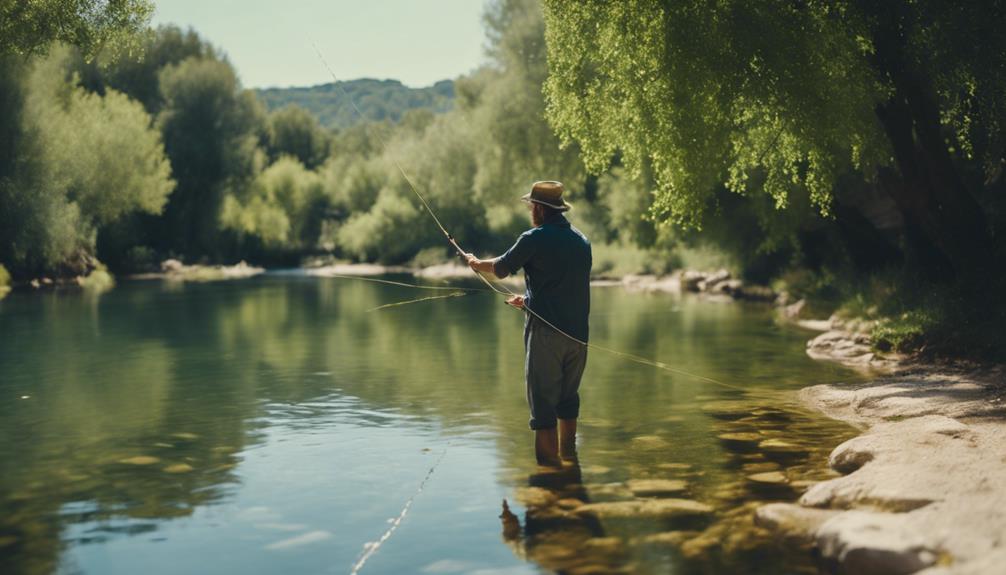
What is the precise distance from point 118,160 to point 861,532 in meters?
49.9

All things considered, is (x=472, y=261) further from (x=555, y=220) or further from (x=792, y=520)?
(x=792, y=520)

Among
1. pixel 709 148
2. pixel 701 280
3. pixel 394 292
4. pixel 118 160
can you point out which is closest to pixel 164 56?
pixel 118 160

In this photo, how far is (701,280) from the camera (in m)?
43.0

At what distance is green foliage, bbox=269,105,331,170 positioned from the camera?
115312 mm

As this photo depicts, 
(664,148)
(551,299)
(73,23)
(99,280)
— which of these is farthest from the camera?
(99,280)

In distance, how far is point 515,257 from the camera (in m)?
9.09

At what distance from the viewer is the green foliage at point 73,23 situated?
20.0 m

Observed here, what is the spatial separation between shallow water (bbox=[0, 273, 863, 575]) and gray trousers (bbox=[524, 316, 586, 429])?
558 millimetres

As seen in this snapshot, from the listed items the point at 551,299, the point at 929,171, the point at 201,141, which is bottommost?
the point at 551,299

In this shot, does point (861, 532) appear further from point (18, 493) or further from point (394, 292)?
point (394, 292)

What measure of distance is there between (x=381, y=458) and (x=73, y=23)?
14.1 m

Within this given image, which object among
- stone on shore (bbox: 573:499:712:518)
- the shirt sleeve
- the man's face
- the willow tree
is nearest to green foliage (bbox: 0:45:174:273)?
the willow tree

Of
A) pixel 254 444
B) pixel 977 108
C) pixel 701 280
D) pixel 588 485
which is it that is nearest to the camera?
pixel 588 485

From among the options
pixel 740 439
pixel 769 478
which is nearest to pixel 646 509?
pixel 769 478
